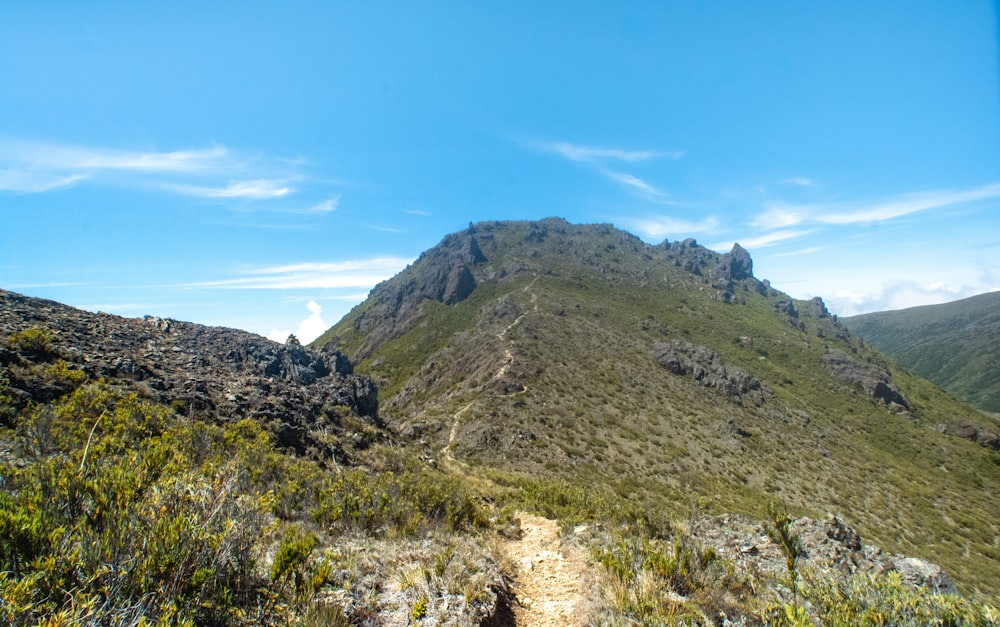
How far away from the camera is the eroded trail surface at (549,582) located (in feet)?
23.2

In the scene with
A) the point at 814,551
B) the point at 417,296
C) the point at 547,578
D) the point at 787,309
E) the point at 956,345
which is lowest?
the point at 956,345

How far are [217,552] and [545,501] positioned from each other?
14.3 meters

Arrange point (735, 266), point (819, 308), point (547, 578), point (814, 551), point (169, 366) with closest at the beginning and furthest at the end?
point (547, 578)
point (814, 551)
point (169, 366)
point (819, 308)
point (735, 266)

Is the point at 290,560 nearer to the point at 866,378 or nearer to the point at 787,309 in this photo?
the point at 866,378

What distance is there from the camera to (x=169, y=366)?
61.3 feet

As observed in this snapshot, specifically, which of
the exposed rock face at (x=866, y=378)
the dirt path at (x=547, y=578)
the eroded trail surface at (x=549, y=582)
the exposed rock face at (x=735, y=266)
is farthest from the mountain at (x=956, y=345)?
the eroded trail surface at (x=549, y=582)

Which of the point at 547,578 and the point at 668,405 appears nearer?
the point at 547,578

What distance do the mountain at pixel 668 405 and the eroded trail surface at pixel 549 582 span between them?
19.7ft

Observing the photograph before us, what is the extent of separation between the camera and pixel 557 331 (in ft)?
183

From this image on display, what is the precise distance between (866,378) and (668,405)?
4451cm

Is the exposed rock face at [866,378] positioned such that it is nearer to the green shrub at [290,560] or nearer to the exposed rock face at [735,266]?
the exposed rock face at [735,266]

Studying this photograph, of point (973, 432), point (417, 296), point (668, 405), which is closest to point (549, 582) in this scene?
point (668, 405)

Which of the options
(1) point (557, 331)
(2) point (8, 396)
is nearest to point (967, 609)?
(2) point (8, 396)

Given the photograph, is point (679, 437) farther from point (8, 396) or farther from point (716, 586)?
point (8, 396)
